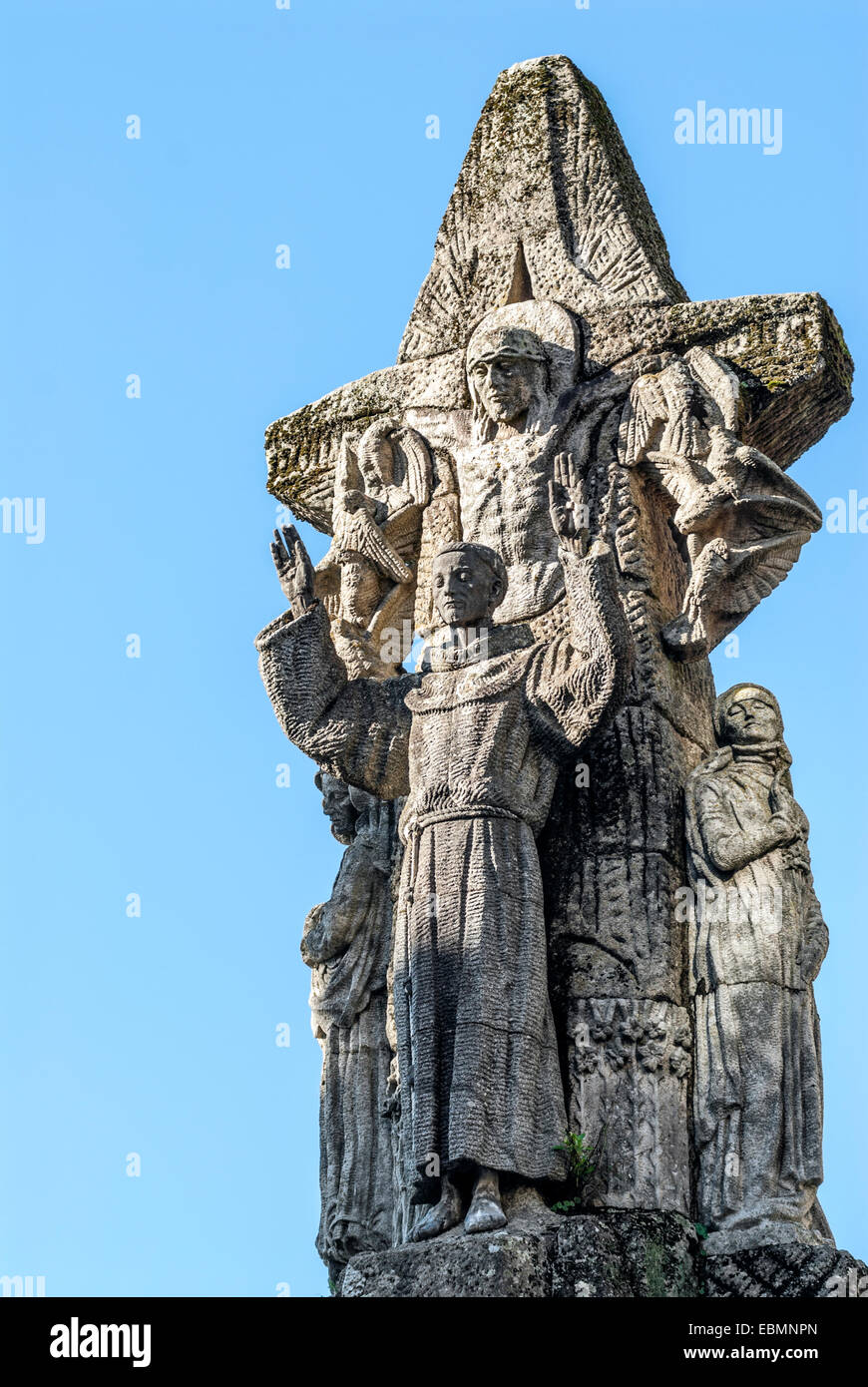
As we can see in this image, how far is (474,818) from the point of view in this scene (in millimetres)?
12938

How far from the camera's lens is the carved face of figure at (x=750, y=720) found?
13.5m

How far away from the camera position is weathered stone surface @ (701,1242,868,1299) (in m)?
11.9

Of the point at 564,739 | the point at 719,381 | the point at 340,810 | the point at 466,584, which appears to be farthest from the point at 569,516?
the point at 340,810

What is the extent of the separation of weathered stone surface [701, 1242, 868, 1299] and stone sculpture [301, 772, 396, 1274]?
1.96 metres

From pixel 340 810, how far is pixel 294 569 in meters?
A: 1.72

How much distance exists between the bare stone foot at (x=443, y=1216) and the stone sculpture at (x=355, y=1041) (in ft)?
3.42

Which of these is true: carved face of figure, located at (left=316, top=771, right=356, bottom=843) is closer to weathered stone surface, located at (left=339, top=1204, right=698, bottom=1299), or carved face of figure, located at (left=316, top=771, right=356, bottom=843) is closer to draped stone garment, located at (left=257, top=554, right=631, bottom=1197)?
draped stone garment, located at (left=257, top=554, right=631, bottom=1197)

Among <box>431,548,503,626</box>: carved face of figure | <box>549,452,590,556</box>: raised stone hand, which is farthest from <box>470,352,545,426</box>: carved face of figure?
<box>431,548,503,626</box>: carved face of figure

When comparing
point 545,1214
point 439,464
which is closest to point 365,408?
point 439,464

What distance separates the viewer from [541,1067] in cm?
1260

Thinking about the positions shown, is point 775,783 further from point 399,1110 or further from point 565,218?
point 565,218

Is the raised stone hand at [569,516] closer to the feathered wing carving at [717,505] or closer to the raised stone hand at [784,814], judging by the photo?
the feathered wing carving at [717,505]

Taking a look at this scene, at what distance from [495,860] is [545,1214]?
1.76m
